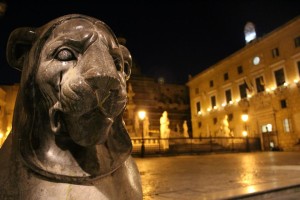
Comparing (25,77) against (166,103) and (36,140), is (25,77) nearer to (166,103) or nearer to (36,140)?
(36,140)

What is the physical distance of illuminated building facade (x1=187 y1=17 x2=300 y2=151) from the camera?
26156mm

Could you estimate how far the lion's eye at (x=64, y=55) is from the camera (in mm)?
1070

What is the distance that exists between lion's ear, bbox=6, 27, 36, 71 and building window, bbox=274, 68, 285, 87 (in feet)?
99.5

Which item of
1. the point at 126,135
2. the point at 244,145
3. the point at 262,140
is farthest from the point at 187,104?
the point at 126,135

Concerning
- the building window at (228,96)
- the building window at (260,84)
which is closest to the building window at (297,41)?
the building window at (260,84)

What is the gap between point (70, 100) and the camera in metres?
1.00

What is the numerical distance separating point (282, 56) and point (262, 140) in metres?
9.22

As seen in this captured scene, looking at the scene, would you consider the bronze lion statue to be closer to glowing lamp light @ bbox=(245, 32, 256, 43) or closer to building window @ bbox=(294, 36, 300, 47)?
building window @ bbox=(294, 36, 300, 47)

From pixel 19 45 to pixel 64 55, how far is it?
377mm

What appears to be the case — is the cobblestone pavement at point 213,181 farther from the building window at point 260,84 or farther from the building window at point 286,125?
the building window at point 260,84

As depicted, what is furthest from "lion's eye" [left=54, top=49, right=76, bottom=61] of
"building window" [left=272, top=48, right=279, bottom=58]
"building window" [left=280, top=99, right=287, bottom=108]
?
"building window" [left=272, top=48, right=279, bottom=58]

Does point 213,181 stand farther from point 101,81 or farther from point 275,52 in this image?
point 275,52

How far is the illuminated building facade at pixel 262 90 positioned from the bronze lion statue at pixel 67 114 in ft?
86.4

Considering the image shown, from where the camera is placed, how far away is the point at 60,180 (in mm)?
1080
